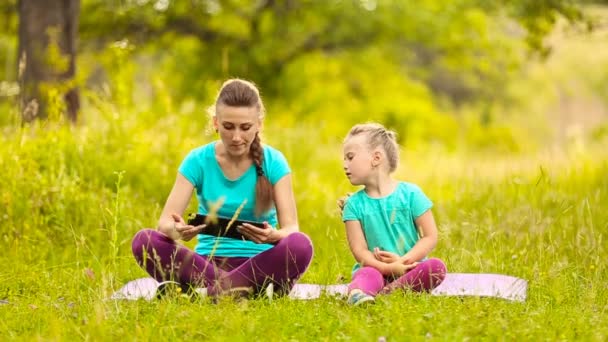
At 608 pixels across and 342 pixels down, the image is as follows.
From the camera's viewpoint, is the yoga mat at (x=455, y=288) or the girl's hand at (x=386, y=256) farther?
the girl's hand at (x=386, y=256)

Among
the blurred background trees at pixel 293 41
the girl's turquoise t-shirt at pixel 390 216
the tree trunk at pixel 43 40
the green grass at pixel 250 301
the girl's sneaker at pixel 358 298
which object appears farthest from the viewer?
the blurred background trees at pixel 293 41

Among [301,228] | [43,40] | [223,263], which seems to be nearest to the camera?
[223,263]

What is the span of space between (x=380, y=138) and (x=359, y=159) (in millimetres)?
172

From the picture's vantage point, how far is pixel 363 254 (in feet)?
14.6

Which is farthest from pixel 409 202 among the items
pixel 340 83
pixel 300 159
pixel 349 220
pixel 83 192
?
pixel 340 83

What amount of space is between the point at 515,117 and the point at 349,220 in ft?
112

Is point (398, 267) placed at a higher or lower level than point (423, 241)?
lower

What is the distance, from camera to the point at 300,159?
9891mm

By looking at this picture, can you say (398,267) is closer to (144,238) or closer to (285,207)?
(285,207)

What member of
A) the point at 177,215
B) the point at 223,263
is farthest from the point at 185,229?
the point at 223,263

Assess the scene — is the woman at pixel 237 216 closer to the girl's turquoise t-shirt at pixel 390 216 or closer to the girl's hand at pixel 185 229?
the girl's hand at pixel 185 229

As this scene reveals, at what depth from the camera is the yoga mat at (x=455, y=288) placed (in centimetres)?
409

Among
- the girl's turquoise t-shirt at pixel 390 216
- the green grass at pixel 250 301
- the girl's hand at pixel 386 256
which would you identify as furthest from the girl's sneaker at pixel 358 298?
the girl's turquoise t-shirt at pixel 390 216

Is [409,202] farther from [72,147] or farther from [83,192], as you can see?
[72,147]
